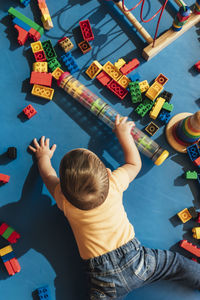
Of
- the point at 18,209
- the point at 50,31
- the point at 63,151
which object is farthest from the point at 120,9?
the point at 18,209

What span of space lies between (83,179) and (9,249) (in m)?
0.46

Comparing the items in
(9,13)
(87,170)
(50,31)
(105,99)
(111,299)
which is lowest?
(111,299)

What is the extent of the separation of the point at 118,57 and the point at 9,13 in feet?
1.42

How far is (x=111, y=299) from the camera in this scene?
0.89 meters

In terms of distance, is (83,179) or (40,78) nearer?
(83,179)

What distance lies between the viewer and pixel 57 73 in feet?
3.34

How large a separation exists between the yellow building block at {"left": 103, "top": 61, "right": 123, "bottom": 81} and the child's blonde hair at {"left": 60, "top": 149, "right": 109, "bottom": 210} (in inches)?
16.8

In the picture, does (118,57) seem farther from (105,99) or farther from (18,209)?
(18,209)

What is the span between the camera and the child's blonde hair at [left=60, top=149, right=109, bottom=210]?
70 cm

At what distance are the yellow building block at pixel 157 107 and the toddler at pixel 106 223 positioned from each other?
0.11 metres

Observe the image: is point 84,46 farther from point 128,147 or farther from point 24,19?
point 128,147

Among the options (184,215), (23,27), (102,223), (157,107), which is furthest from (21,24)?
(184,215)

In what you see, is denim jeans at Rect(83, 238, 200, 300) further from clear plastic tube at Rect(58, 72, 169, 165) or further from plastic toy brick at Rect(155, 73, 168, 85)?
plastic toy brick at Rect(155, 73, 168, 85)

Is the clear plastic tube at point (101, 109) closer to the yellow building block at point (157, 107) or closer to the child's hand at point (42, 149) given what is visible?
the yellow building block at point (157, 107)
